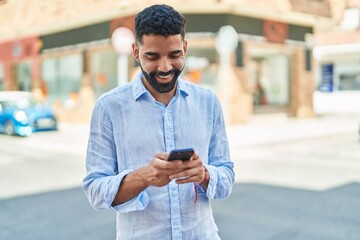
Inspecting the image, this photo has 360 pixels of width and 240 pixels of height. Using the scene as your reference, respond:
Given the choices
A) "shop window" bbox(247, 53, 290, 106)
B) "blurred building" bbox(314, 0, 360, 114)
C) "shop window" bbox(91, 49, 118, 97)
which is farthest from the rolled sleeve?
"blurred building" bbox(314, 0, 360, 114)

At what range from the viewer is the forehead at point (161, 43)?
5.15 ft

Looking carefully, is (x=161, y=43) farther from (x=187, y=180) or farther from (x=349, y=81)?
(x=349, y=81)

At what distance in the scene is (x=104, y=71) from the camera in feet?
69.6

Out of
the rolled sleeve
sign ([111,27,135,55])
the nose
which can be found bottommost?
the rolled sleeve


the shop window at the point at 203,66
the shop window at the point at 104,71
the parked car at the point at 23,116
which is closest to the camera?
the parked car at the point at 23,116

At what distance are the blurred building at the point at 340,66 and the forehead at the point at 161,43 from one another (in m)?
34.0

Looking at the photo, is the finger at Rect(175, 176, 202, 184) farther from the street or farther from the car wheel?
the car wheel

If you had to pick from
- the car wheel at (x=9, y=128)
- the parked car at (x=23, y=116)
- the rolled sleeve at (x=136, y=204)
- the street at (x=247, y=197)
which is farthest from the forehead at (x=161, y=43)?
the car wheel at (x=9, y=128)

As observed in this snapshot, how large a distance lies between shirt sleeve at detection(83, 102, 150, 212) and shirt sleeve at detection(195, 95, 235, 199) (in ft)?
0.92

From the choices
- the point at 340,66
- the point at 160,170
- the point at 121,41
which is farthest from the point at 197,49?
the point at 340,66

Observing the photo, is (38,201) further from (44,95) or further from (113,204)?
(44,95)

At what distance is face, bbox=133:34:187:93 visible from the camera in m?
1.58

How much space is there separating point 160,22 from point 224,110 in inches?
646

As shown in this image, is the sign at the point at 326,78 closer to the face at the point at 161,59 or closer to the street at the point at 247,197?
the street at the point at 247,197
